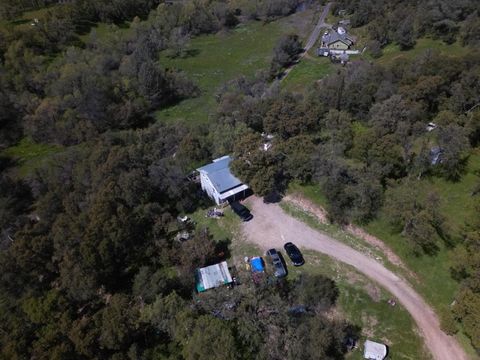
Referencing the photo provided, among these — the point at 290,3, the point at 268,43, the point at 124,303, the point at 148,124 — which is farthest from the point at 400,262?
the point at 290,3

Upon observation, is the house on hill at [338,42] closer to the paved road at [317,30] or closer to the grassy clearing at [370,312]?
the paved road at [317,30]

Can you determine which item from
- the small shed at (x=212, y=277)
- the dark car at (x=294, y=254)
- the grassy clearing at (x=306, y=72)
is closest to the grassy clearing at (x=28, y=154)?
the small shed at (x=212, y=277)

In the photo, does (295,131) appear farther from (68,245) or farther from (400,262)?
(68,245)

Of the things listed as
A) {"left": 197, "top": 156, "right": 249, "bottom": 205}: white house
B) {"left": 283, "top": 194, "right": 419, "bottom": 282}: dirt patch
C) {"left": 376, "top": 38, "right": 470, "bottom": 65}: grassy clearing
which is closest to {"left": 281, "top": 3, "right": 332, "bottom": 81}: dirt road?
{"left": 376, "top": 38, "right": 470, "bottom": 65}: grassy clearing

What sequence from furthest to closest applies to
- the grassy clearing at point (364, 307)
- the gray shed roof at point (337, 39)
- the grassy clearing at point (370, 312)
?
the gray shed roof at point (337, 39) < the grassy clearing at point (364, 307) < the grassy clearing at point (370, 312)

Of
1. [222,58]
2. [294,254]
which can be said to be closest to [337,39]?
[222,58]

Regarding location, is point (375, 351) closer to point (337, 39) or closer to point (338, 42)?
point (338, 42)
